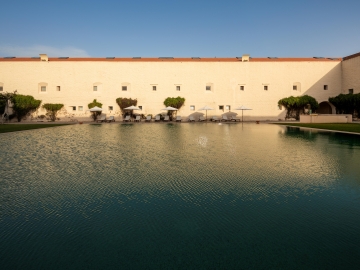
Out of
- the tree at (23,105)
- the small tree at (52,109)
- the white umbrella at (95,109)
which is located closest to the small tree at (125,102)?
the white umbrella at (95,109)

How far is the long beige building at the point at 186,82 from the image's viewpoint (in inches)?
1303

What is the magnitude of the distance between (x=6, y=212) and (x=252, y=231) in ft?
12.0

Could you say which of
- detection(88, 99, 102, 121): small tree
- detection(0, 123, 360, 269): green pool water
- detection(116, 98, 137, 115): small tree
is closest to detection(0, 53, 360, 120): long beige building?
detection(88, 99, 102, 121): small tree

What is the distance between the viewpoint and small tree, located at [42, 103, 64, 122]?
32.3 metres

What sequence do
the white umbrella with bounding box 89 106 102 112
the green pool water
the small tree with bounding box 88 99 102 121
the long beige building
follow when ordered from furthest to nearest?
the long beige building
the small tree with bounding box 88 99 102 121
the white umbrella with bounding box 89 106 102 112
the green pool water

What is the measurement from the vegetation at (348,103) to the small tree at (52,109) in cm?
3240

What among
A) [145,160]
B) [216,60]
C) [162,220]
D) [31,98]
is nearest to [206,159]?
[145,160]

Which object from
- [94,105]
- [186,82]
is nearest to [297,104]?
[186,82]

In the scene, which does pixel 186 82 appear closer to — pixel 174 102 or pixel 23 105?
pixel 174 102

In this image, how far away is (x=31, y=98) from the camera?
31.9m

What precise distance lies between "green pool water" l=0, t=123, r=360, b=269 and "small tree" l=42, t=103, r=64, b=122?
27.5 metres

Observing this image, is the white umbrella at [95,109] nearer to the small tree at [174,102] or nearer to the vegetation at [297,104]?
the small tree at [174,102]

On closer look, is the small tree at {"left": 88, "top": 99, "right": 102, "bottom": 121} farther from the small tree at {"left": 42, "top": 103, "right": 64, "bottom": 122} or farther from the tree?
the tree

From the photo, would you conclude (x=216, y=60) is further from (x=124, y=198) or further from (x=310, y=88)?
(x=124, y=198)
